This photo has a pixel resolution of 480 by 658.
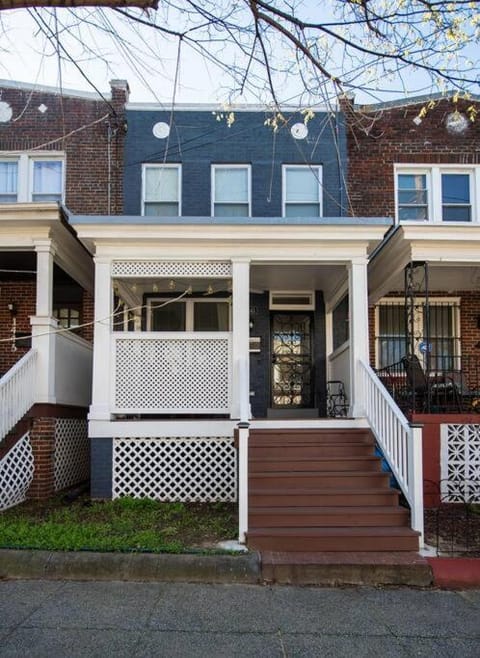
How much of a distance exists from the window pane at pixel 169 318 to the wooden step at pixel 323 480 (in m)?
5.03

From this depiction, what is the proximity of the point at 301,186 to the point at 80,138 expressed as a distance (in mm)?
4432

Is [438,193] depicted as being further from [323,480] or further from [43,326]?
[43,326]

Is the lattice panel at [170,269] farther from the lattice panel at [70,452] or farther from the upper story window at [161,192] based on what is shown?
the upper story window at [161,192]

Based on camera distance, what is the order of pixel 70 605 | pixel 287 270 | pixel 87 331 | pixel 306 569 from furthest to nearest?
1. pixel 87 331
2. pixel 287 270
3. pixel 306 569
4. pixel 70 605

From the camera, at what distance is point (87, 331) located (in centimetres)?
1180

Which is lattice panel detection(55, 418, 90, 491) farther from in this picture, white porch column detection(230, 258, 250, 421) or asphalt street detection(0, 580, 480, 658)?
asphalt street detection(0, 580, 480, 658)

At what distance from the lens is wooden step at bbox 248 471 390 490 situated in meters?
7.29

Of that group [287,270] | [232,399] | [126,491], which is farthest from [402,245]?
[126,491]

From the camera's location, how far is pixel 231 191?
1195 cm

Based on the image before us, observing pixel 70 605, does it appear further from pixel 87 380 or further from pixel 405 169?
pixel 405 169

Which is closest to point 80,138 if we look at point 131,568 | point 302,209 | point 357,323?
point 302,209

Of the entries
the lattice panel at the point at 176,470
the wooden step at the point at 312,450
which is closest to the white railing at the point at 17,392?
the lattice panel at the point at 176,470

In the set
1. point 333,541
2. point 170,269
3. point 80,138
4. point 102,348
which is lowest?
point 333,541

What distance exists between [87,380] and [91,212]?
10.8 feet
